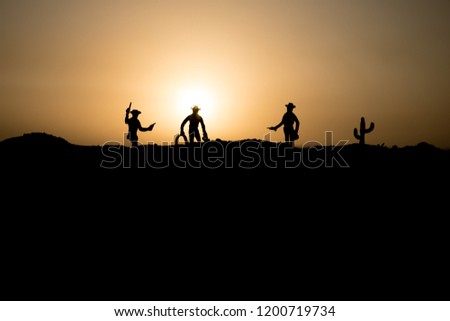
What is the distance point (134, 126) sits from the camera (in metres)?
20.0

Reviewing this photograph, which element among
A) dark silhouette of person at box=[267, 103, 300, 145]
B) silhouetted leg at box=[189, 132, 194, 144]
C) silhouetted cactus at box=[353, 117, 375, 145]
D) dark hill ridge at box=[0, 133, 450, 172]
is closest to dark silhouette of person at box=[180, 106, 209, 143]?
silhouetted leg at box=[189, 132, 194, 144]

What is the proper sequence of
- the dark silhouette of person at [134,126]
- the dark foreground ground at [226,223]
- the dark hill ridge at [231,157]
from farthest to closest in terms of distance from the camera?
Answer: the dark silhouette of person at [134,126]
the dark hill ridge at [231,157]
the dark foreground ground at [226,223]

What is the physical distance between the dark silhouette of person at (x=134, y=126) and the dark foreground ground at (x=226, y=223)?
692mm

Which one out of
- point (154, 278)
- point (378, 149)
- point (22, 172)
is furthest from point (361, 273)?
point (22, 172)

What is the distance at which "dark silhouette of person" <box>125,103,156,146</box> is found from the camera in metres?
19.9

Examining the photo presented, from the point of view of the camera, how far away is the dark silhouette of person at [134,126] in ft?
65.2

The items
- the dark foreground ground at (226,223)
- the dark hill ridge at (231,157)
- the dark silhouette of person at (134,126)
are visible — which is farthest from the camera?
the dark silhouette of person at (134,126)

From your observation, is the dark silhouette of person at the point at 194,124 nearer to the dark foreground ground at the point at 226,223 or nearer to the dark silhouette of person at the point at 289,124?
the dark foreground ground at the point at 226,223

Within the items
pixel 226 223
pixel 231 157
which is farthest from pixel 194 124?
pixel 226 223

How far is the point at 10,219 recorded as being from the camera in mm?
14898

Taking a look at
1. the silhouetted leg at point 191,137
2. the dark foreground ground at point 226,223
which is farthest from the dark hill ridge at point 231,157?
the silhouetted leg at point 191,137

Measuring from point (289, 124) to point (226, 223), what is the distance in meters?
7.56

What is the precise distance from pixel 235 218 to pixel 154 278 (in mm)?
3898

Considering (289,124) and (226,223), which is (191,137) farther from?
(226,223)
